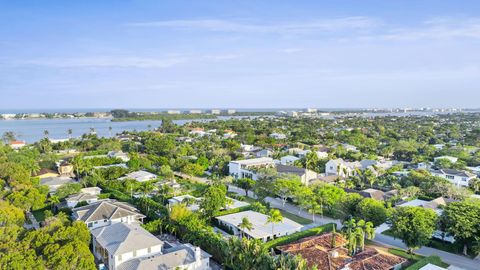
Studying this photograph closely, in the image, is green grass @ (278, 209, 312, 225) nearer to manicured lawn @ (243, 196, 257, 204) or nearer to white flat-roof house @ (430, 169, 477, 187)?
manicured lawn @ (243, 196, 257, 204)

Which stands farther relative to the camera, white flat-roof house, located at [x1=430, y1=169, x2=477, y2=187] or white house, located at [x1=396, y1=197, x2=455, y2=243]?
white flat-roof house, located at [x1=430, y1=169, x2=477, y2=187]

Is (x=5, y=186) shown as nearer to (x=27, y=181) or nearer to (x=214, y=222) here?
(x=27, y=181)

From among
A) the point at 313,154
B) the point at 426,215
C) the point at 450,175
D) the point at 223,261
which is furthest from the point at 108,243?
the point at 450,175

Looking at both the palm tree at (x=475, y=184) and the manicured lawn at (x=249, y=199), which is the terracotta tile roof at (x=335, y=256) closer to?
the manicured lawn at (x=249, y=199)

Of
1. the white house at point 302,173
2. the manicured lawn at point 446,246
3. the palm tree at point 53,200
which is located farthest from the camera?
the white house at point 302,173

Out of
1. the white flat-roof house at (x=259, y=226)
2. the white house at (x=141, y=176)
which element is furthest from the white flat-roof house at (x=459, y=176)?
the white house at (x=141, y=176)

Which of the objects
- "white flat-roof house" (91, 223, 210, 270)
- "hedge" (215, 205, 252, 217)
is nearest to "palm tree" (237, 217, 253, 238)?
"white flat-roof house" (91, 223, 210, 270)
